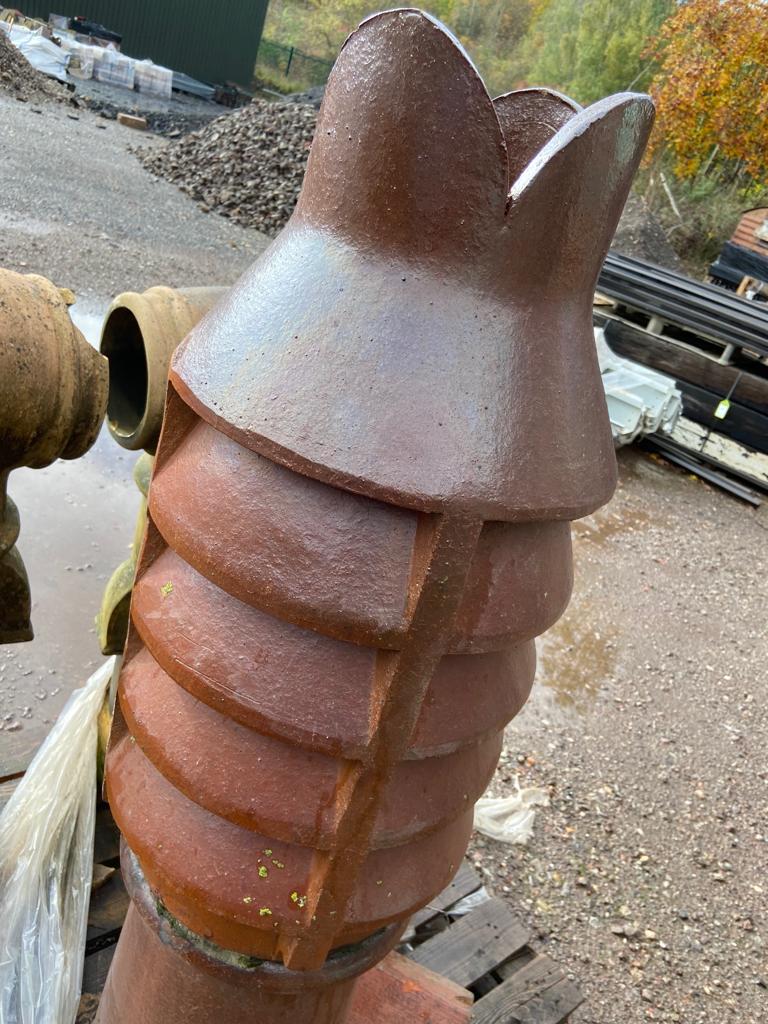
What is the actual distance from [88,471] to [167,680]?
12.4 feet

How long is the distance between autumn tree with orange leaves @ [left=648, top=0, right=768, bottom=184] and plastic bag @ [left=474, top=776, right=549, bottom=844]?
14491mm

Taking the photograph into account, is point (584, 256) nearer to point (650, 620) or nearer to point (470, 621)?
point (470, 621)

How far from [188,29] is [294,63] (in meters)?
7.44

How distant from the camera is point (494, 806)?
3.22 m

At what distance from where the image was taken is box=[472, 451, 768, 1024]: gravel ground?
291 cm

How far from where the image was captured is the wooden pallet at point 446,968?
1.74 m

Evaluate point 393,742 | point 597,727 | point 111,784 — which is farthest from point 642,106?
point 597,727

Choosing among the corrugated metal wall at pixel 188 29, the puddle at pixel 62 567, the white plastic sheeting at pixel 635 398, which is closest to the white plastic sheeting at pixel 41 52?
the corrugated metal wall at pixel 188 29

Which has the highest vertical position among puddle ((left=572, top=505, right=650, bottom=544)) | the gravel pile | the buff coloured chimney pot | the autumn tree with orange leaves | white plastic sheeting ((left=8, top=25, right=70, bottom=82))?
the autumn tree with orange leaves

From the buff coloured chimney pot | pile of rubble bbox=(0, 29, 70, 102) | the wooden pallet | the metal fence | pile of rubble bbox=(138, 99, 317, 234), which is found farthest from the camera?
the metal fence

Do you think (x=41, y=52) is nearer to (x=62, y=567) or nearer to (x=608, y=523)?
(x=608, y=523)

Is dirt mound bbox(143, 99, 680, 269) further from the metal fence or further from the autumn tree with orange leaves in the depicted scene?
the metal fence

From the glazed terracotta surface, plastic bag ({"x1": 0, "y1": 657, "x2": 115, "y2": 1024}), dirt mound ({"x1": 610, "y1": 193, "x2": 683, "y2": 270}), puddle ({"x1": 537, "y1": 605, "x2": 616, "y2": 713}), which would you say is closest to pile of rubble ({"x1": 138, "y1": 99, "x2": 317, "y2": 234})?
dirt mound ({"x1": 610, "y1": 193, "x2": 683, "y2": 270})

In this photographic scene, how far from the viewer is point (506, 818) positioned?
3209 mm
